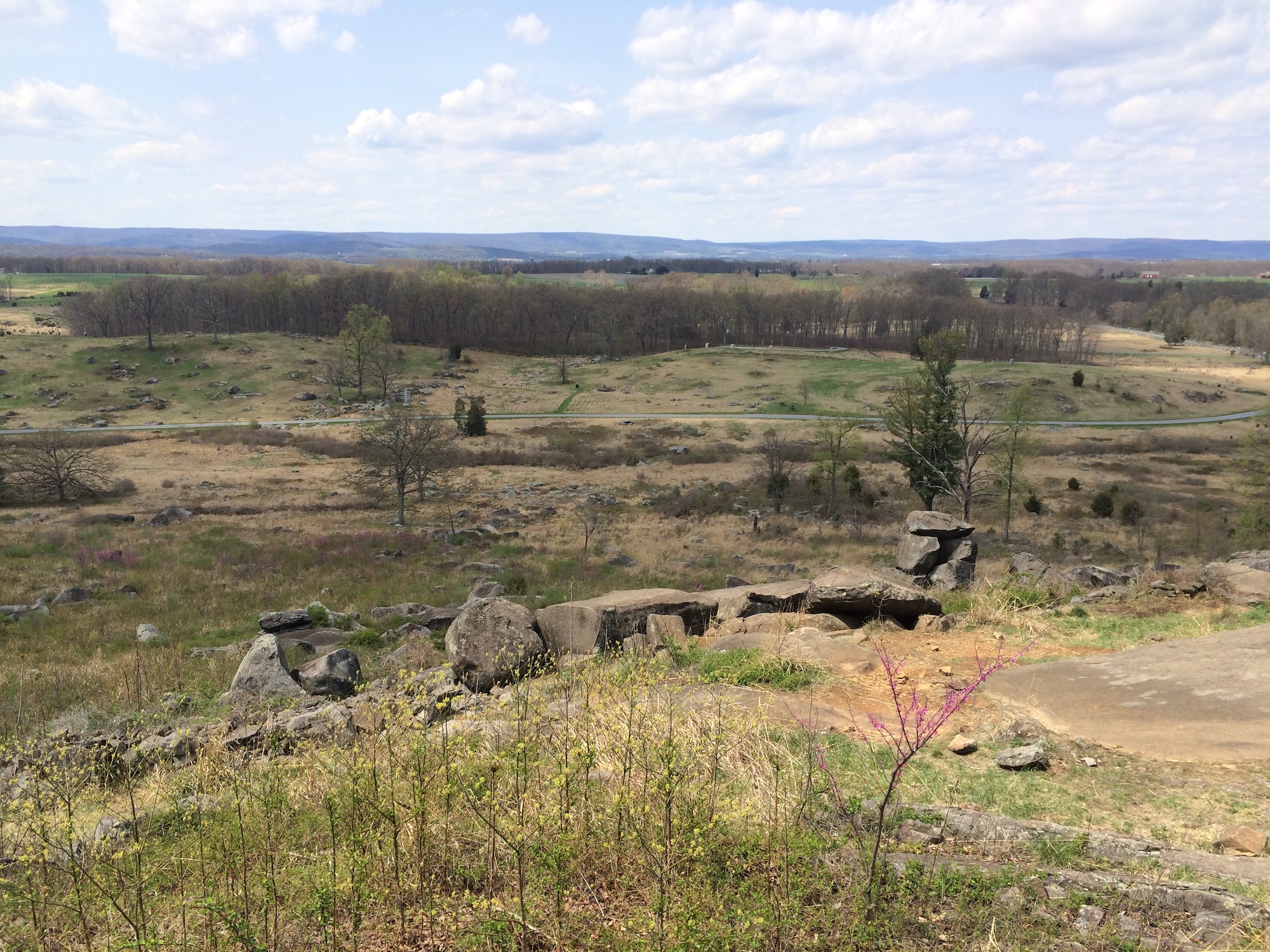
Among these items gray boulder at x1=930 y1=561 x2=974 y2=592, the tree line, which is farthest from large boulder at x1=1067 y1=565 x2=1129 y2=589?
the tree line

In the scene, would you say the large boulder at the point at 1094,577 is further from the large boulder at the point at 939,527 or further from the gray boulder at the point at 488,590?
the gray boulder at the point at 488,590

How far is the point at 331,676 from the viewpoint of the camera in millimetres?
13406

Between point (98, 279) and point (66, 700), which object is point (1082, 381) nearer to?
point (66, 700)

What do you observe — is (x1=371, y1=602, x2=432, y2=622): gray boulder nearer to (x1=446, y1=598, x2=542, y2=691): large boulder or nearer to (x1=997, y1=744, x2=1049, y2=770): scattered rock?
(x1=446, y1=598, x2=542, y2=691): large boulder

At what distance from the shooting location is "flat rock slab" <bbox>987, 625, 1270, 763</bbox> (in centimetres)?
904

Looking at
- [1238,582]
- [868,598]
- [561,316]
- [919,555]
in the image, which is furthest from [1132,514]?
[561,316]

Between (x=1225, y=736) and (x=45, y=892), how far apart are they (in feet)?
39.1

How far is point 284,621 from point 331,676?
6.95 m

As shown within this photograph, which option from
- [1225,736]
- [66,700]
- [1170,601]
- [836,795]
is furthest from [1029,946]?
[66,700]

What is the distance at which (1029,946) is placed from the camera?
507cm

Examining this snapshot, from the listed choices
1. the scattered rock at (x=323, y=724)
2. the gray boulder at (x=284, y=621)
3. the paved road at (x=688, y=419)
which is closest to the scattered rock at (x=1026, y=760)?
the scattered rock at (x=323, y=724)

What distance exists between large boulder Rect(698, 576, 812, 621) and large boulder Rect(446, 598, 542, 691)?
433 cm

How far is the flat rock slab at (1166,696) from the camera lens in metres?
9.04

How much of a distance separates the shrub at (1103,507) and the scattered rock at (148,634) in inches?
1908
